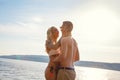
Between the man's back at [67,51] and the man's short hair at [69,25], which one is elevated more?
the man's short hair at [69,25]

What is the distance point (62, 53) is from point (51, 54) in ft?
0.96

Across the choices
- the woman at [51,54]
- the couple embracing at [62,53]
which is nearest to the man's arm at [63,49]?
the couple embracing at [62,53]

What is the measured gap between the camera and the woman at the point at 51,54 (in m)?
6.50

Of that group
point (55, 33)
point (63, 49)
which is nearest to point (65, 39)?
point (63, 49)

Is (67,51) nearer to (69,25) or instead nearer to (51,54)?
(51,54)

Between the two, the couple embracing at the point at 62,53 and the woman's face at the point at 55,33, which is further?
the woman's face at the point at 55,33

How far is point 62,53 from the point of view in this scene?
6340 mm

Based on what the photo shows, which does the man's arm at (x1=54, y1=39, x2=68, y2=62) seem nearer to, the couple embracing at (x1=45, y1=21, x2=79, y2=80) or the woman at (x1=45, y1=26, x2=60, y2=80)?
the couple embracing at (x1=45, y1=21, x2=79, y2=80)

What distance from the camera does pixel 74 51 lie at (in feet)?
21.6

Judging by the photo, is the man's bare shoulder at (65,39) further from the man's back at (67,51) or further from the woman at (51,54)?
the woman at (51,54)

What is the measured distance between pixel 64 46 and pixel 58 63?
1.19 ft

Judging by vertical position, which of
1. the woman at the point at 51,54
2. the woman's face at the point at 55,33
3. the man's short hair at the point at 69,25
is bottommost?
the woman at the point at 51,54

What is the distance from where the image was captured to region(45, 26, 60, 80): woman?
650 cm

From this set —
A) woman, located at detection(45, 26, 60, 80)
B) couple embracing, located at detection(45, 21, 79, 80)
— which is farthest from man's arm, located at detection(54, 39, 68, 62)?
woman, located at detection(45, 26, 60, 80)
